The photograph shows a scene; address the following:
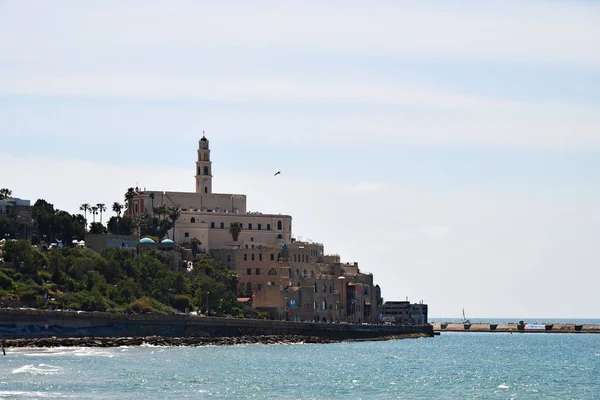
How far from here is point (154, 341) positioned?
140875mm

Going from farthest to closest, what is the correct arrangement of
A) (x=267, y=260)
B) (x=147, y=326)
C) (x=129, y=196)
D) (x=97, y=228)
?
(x=129, y=196) → (x=97, y=228) → (x=267, y=260) → (x=147, y=326)

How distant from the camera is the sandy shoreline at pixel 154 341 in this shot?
128750 mm

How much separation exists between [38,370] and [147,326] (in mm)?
49516

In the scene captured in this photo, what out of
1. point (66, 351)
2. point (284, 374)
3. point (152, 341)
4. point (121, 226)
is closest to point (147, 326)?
point (152, 341)

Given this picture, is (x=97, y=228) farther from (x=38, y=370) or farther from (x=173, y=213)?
(x=38, y=370)

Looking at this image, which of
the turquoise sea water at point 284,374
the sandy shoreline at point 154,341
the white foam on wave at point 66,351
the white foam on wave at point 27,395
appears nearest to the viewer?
the white foam on wave at point 27,395

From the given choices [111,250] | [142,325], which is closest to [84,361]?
[142,325]

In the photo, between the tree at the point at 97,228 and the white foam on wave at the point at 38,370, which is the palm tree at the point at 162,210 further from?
the white foam on wave at the point at 38,370

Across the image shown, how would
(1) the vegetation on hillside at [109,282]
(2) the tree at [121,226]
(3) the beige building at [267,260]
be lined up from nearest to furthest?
1. (1) the vegetation on hillside at [109,282]
2. (3) the beige building at [267,260]
3. (2) the tree at [121,226]

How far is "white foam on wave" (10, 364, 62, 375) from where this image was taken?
9331cm

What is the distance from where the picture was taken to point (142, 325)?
474 ft

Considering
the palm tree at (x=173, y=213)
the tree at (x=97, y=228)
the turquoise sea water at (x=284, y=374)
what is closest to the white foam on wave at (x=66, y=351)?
the turquoise sea water at (x=284, y=374)

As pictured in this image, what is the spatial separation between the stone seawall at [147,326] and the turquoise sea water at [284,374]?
747 centimetres

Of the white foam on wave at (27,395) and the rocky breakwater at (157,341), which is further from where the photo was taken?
the rocky breakwater at (157,341)
